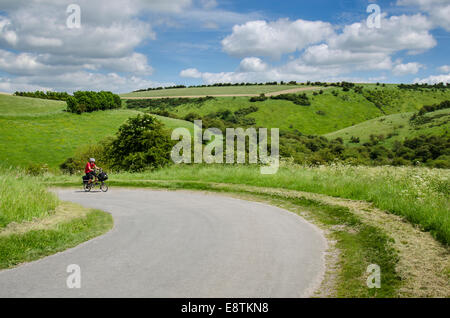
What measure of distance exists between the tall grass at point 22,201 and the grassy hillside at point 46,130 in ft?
153

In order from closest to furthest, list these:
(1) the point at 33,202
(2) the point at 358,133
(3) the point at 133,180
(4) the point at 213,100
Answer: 1. (1) the point at 33,202
2. (3) the point at 133,180
3. (2) the point at 358,133
4. (4) the point at 213,100

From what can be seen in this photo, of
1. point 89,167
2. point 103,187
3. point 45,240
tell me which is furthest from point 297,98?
point 45,240

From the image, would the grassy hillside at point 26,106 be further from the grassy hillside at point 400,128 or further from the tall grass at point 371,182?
the tall grass at point 371,182

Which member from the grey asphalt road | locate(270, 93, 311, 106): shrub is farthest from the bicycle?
locate(270, 93, 311, 106): shrub

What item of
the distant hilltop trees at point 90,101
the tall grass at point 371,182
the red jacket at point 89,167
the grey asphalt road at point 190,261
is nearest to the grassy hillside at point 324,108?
the distant hilltop trees at point 90,101

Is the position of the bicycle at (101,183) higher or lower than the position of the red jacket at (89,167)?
lower

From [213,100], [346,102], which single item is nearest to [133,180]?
[213,100]

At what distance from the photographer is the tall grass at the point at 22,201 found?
10219mm

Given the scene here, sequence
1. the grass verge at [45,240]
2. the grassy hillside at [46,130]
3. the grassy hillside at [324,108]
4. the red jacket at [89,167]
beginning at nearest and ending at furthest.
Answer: the grass verge at [45,240], the red jacket at [89,167], the grassy hillside at [46,130], the grassy hillside at [324,108]

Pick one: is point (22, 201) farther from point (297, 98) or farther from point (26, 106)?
point (297, 98)

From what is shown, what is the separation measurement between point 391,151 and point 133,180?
2273 inches
